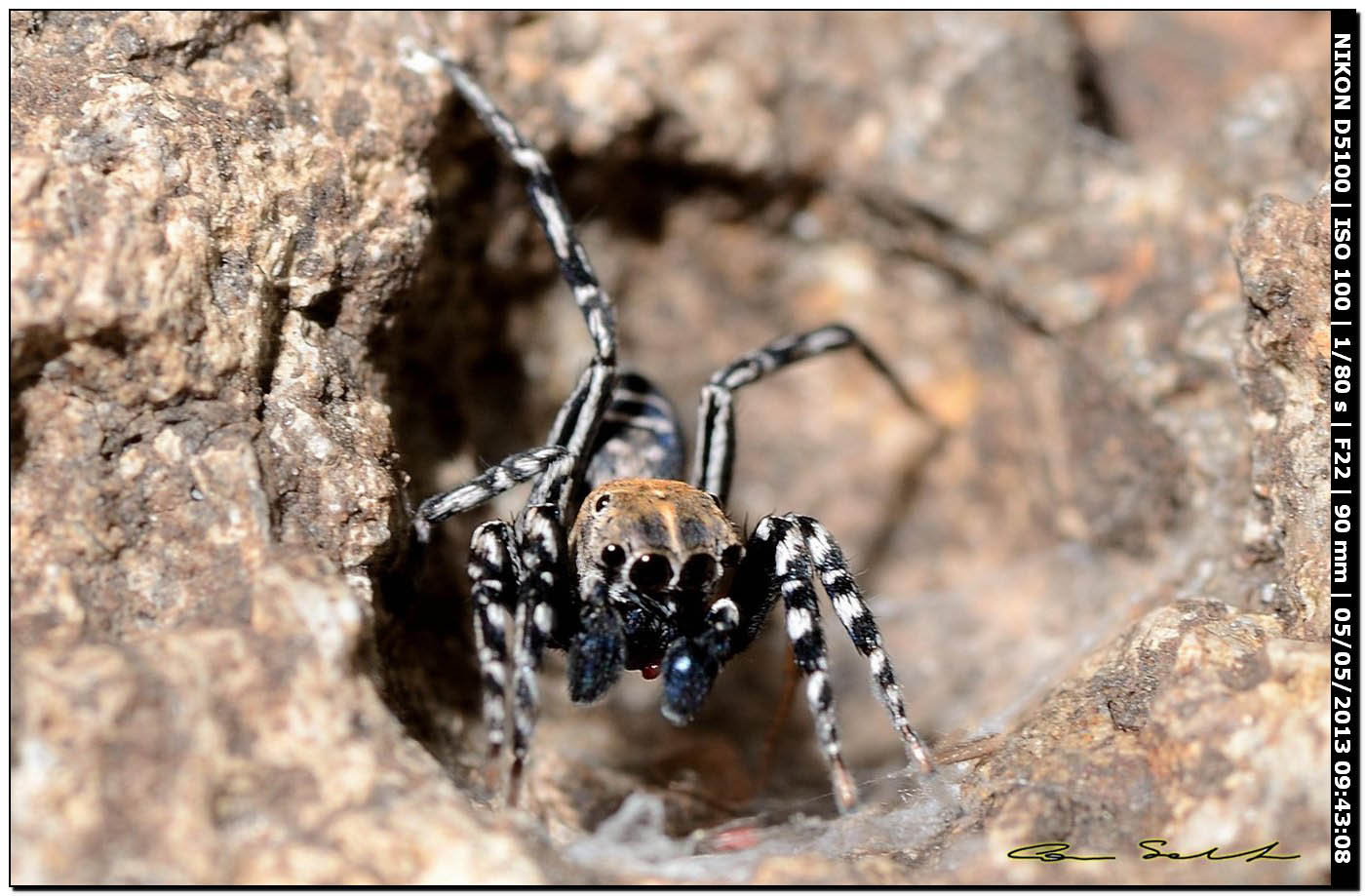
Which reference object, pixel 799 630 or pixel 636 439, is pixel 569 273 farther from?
pixel 799 630

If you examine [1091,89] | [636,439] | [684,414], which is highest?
[1091,89]

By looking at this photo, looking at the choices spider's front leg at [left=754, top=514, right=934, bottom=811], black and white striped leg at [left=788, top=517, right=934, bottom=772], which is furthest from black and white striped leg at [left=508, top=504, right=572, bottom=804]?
black and white striped leg at [left=788, top=517, right=934, bottom=772]

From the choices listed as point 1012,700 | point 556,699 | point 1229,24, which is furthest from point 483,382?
point 1229,24

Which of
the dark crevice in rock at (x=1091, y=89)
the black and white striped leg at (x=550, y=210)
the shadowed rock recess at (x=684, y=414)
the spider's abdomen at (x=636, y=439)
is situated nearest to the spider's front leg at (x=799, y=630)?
the shadowed rock recess at (x=684, y=414)

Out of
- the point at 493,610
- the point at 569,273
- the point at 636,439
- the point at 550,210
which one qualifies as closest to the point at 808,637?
the point at 493,610

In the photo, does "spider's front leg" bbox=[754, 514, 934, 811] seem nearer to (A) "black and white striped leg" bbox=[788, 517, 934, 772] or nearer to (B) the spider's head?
(A) "black and white striped leg" bbox=[788, 517, 934, 772]

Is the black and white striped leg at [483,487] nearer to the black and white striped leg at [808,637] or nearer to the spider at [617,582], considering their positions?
the spider at [617,582]

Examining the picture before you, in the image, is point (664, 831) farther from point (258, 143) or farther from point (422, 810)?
point (258, 143)
